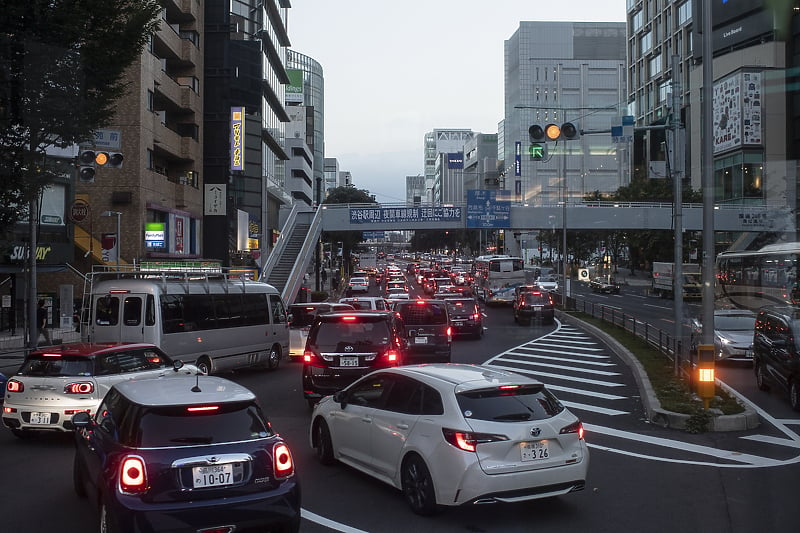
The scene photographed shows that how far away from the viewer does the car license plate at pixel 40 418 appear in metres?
10.8

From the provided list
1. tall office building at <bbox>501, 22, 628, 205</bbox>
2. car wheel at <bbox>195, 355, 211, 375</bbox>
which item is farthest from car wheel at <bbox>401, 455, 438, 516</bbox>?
tall office building at <bbox>501, 22, 628, 205</bbox>

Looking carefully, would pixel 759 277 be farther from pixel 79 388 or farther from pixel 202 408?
pixel 202 408

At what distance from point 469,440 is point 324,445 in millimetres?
3027

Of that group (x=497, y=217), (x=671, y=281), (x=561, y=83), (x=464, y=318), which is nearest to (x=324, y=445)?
(x=464, y=318)

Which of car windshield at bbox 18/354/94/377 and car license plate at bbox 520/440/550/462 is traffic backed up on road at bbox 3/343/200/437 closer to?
car windshield at bbox 18/354/94/377

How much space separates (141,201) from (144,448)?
104ft

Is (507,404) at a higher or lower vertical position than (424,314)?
lower

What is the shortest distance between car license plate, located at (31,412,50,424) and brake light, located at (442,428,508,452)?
22.4 feet

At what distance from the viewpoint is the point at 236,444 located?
605 cm

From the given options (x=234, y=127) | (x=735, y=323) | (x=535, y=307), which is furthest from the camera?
(x=234, y=127)

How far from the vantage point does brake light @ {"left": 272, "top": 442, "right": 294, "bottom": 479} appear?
614 centimetres

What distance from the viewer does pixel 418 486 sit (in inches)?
297

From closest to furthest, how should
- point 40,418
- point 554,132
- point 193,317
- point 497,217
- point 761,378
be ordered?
1. point 40,418
2. point 761,378
3. point 554,132
4. point 193,317
5. point 497,217

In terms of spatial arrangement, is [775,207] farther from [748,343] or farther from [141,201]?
[141,201]
